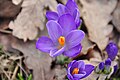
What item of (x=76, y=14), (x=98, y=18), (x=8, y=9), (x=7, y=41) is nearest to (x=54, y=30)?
(x=76, y=14)

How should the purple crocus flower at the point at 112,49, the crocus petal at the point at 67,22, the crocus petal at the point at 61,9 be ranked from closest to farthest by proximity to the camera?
the crocus petal at the point at 67,22 → the crocus petal at the point at 61,9 → the purple crocus flower at the point at 112,49

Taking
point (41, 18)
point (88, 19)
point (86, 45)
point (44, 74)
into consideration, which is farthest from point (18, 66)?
point (88, 19)

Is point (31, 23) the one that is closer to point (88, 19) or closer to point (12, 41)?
point (12, 41)

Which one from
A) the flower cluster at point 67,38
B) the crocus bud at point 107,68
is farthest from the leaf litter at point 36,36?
the flower cluster at point 67,38

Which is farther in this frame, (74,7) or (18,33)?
(18,33)

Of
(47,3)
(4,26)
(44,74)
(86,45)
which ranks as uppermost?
(47,3)

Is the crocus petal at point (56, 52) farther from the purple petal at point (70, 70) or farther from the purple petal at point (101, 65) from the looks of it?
the purple petal at point (101, 65)
